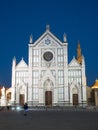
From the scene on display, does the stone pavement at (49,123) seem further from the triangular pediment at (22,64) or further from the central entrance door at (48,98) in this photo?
the triangular pediment at (22,64)

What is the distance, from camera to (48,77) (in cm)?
5738

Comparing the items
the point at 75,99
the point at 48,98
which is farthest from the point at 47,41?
the point at 75,99

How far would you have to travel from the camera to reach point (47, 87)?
57.7 metres

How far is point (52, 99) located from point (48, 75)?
5636 millimetres

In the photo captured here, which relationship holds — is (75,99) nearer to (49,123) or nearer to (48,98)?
(48,98)

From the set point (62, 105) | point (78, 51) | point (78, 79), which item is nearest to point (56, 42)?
point (78, 79)

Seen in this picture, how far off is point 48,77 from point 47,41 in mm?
8725

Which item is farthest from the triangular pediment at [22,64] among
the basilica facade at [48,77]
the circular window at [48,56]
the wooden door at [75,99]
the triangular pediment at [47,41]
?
the wooden door at [75,99]

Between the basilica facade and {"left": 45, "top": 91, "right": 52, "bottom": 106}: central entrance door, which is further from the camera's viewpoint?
{"left": 45, "top": 91, "right": 52, "bottom": 106}: central entrance door

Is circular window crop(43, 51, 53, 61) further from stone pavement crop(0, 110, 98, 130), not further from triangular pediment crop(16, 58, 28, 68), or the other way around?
stone pavement crop(0, 110, 98, 130)

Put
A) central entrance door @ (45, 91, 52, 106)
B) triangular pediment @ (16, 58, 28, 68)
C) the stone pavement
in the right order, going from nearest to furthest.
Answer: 1. the stone pavement
2. central entrance door @ (45, 91, 52, 106)
3. triangular pediment @ (16, 58, 28, 68)

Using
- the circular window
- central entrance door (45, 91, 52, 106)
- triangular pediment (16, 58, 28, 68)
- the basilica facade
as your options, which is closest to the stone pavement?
the basilica facade

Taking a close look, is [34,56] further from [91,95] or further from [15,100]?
[91,95]

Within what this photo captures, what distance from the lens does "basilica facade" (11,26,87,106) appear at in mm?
56562
